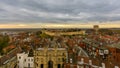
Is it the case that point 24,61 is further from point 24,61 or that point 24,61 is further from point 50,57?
point 50,57

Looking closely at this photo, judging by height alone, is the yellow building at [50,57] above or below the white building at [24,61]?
above

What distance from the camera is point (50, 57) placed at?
47.0 meters

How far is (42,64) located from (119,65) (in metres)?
20.8

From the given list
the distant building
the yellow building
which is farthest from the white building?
the yellow building

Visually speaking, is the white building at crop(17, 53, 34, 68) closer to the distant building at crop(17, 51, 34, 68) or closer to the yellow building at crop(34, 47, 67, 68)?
the distant building at crop(17, 51, 34, 68)

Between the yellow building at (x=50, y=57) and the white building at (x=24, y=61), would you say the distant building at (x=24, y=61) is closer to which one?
the white building at (x=24, y=61)

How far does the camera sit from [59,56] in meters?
47.2

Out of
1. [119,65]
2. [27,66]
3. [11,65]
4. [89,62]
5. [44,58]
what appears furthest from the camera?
[27,66]

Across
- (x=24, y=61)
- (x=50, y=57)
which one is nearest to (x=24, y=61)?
(x=24, y=61)

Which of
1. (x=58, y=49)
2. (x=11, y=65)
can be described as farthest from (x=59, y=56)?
(x=11, y=65)

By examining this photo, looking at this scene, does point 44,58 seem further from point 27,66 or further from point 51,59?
point 27,66

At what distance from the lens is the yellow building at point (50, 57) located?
1843 inches

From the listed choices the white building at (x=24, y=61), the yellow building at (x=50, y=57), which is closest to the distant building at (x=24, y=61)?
the white building at (x=24, y=61)

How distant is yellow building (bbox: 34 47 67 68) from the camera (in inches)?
1843
